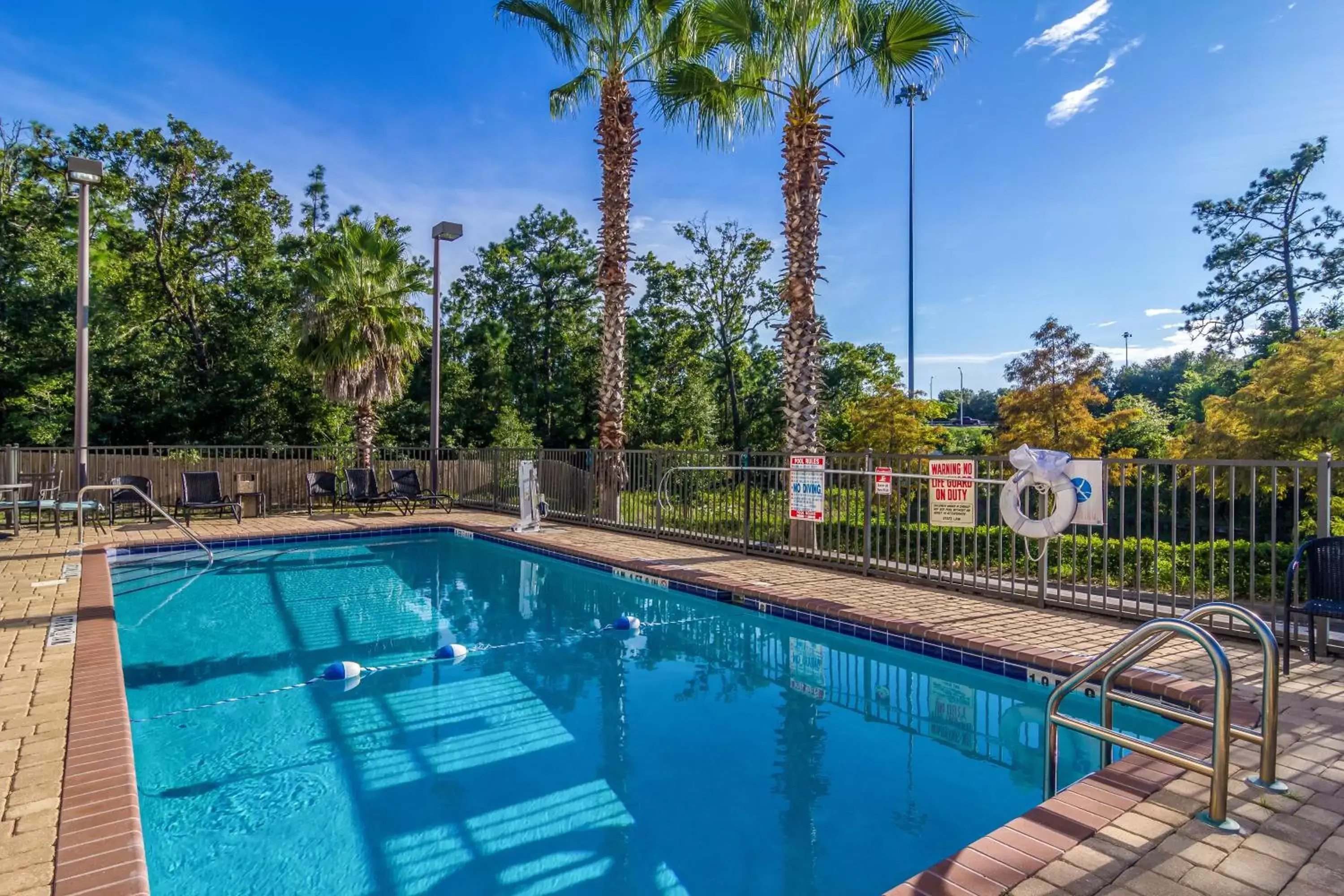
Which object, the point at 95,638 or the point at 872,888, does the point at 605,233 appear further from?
the point at 872,888

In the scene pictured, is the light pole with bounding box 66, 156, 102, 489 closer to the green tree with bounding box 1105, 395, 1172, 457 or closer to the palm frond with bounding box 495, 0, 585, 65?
the palm frond with bounding box 495, 0, 585, 65

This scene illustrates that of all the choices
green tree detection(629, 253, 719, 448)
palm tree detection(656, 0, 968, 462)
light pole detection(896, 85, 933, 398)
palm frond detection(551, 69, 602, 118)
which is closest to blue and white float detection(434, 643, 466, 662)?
palm tree detection(656, 0, 968, 462)

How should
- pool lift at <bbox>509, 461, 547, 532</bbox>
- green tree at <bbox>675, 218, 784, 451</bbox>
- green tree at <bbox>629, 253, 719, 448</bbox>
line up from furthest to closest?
green tree at <bbox>675, 218, 784, 451</bbox> → green tree at <bbox>629, 253, 719, 448</bbox> → pool lift at <bbox>509, 461, 547, 532</bbox>

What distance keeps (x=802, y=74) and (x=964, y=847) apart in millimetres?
8979

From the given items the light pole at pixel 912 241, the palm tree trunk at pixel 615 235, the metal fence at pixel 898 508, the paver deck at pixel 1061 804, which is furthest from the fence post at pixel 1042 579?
the light pole at pixel 912 241

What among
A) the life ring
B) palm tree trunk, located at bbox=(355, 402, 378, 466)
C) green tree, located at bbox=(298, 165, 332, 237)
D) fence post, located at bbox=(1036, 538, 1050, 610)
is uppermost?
green tree, located at bbox=(298, 165, 332, 237)

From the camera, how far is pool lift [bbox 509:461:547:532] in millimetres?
10852

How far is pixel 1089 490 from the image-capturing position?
5117 millimetres

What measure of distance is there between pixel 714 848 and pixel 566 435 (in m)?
22.2

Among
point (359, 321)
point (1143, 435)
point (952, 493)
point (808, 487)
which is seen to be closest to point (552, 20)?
point (359, 321)

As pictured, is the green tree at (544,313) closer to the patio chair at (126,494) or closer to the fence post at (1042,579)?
the patio chair at (126,494)

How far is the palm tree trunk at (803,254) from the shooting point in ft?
29.9

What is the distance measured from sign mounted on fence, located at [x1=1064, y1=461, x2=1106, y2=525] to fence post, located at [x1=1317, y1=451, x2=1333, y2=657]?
3.74 feet

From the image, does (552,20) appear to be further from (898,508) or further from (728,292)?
(728,292)
